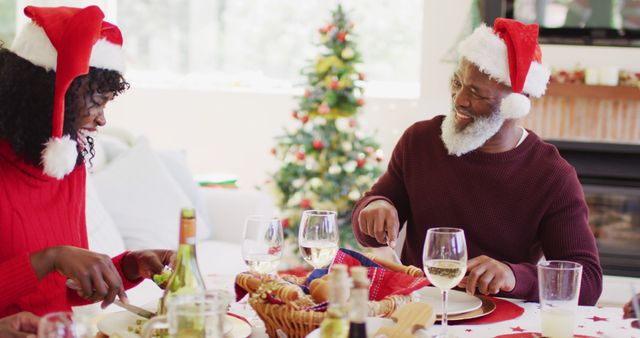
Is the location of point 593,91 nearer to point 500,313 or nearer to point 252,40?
point 252,40

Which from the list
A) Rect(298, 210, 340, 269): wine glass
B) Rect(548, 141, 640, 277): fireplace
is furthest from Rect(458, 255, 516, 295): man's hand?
Rect(548, 141, 640, 277): fireplace

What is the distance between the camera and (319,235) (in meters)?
1.74

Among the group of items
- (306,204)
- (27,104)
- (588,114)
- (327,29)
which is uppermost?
(327,29)

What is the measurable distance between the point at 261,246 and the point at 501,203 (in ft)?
2.70

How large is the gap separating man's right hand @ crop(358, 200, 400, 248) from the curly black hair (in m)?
0.79

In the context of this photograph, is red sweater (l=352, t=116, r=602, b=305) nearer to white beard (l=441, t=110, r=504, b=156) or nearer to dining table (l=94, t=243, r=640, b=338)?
white beard (l=441, t=110, r=504, b=156)

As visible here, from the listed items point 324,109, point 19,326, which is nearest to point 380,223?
point 19,326

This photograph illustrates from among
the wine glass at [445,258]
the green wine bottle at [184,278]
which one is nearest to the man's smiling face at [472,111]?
the wine glass at [445,258]

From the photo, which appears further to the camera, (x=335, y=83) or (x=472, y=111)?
(x=335, y=83)

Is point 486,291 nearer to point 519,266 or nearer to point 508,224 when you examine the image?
point 519,266

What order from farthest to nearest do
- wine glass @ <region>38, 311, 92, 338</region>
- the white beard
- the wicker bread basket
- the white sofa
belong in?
the white sofa → the white beard → the wicker bread basket → wine glass @ <region>38, 311, 92, 338</region>

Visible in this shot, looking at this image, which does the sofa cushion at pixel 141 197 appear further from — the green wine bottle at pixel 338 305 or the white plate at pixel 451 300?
the green wine bottle at pixel 338 305

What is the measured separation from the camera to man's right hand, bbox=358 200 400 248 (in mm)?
2084

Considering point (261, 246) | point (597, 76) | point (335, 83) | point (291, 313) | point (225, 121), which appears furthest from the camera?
point (225, 121)
